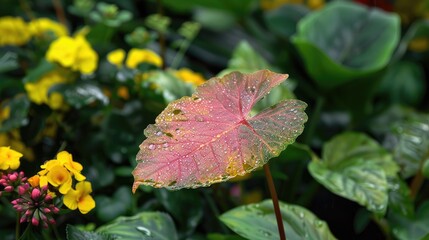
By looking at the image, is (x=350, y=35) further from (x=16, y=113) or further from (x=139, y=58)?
(x=16, y=113)

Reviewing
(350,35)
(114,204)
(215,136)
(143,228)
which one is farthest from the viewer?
(350,35)

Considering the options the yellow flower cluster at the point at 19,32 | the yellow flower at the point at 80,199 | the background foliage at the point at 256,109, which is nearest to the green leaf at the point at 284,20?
the background foliage at the point at 256,109

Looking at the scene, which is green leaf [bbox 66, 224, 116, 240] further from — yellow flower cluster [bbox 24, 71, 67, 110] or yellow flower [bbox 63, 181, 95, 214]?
yellow flower cluster [bbox 24, 71, 67, 110]

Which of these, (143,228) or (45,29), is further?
(45,29)

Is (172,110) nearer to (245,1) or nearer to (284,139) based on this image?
(284,139)

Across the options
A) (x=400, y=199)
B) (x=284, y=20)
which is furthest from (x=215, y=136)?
(x=284, y=20)

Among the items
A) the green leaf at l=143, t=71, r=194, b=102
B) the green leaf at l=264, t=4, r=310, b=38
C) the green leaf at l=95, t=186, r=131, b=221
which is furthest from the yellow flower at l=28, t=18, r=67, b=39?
the green leaf at l=264, t=4, r=310, b=38

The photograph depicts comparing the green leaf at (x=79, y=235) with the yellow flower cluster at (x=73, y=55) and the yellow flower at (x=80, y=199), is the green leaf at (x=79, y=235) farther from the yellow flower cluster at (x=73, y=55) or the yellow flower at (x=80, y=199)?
the yellow flower cluster at (x=73, y=55)

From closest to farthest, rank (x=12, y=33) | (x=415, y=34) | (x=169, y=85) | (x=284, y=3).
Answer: (x=169, y=85)
(x=12, y=33)
(x=415, y=34)
(x=284, y=3)
